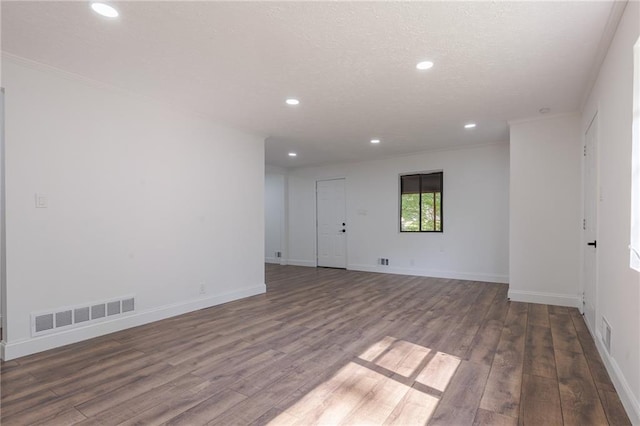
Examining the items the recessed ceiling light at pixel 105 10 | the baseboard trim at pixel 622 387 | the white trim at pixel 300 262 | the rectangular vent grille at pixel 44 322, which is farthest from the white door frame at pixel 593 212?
the white trim at pixel 300 262

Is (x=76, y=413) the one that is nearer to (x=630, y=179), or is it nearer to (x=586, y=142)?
(x=630, y=179)

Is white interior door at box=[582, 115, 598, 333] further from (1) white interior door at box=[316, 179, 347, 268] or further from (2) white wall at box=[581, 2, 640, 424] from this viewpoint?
(1) white interior door at box=[316, 179, 347, 268]

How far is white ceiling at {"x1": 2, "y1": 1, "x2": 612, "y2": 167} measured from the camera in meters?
2.15

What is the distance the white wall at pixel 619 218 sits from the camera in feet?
6.31

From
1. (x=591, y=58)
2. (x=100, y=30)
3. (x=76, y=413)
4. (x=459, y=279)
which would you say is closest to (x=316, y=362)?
(x=76, y=413)

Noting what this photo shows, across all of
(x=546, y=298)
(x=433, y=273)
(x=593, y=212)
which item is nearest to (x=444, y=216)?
(x=433, y=273)

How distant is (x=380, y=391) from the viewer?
2227 millimetres

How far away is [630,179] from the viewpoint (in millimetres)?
1996

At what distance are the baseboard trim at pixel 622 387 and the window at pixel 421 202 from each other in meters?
4.04

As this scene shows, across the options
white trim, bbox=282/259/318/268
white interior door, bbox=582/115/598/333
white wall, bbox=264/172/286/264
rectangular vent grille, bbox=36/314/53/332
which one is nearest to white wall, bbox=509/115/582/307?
white interior door, bbox=582/115/598/333

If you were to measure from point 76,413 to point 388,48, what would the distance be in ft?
10.9

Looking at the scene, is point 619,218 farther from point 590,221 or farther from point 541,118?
point 541,118

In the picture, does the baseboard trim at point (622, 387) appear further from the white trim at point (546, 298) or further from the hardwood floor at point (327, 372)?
the white trim at point (546, 298)

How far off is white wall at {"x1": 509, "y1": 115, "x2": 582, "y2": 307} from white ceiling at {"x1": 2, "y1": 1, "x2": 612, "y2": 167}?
0.37 meters
